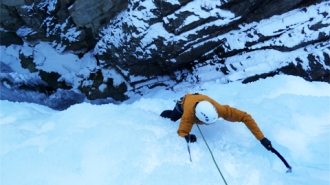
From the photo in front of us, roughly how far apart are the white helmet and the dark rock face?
3984mm

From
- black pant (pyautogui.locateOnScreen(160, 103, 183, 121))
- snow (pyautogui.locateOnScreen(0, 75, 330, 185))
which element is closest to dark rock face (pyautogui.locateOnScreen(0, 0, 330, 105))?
snow (pyautogui.locateOnScreen(0, 75, 330, 185))

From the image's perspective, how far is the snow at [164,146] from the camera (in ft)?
13.7

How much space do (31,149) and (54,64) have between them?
7063 mm

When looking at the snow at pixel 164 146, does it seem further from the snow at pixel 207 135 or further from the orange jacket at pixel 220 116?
the orange jacket at pixel 220 116

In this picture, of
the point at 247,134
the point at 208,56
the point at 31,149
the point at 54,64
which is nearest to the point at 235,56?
the point at 208,56

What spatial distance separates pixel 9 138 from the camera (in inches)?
214

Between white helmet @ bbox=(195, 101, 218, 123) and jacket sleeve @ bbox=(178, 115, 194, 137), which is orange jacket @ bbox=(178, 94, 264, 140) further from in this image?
white helmet @ bbox=(195, 101, 218, 123)

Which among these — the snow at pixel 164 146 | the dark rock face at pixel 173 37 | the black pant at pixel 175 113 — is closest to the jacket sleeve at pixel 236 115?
the snow at pixel 164 146

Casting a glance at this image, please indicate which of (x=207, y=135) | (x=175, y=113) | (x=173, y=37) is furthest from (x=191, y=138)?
(x=173, y=37)

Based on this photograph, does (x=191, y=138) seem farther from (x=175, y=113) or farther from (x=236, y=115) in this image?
(x=175, y=113)

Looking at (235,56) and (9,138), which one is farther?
(235,56)

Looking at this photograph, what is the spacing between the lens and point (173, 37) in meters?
8.66

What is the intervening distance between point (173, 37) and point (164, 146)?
4.69 metres

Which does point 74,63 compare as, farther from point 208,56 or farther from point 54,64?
point 208,56
